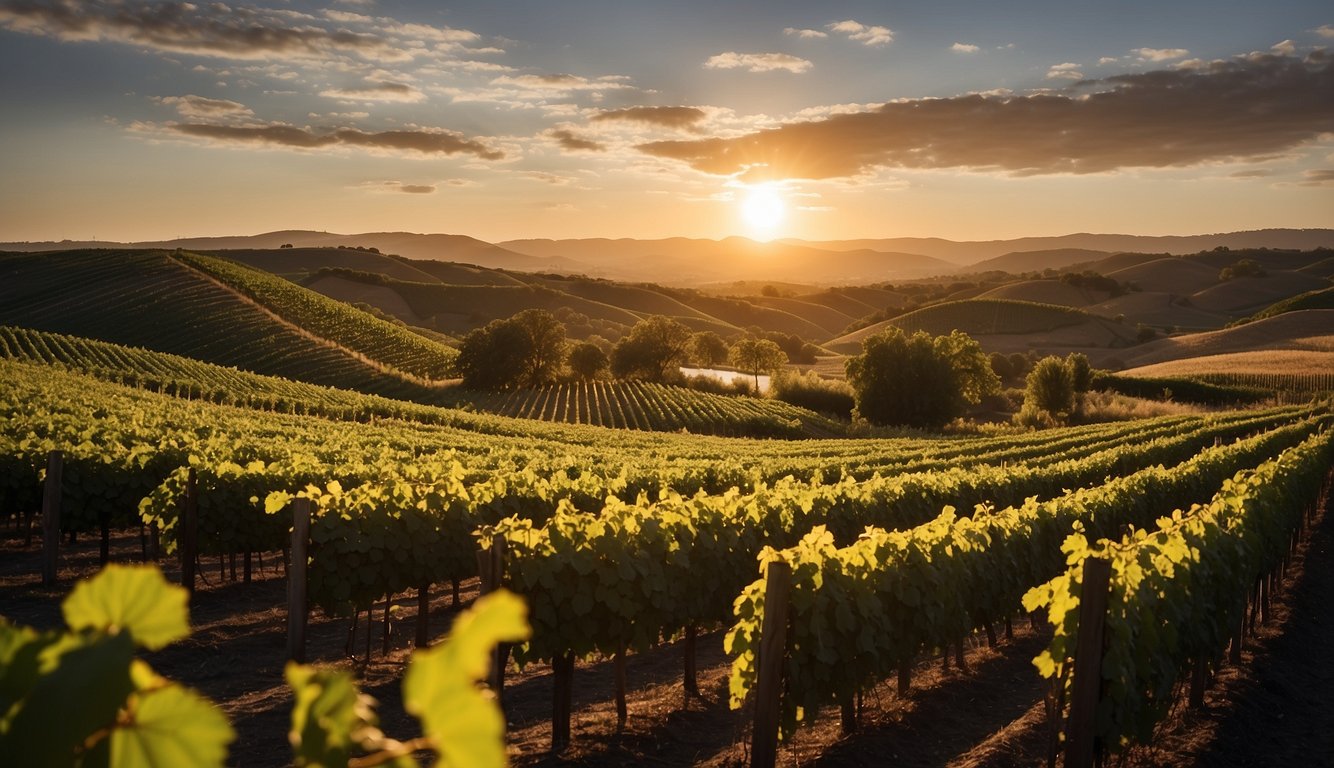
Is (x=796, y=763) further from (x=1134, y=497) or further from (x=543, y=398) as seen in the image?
(x=543, y=398)

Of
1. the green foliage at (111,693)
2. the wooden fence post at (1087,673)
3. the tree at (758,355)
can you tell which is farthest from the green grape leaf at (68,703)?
the tree at (758,355)

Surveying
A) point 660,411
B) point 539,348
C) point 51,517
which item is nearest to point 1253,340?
point 660,411

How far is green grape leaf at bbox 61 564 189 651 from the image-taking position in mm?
1252

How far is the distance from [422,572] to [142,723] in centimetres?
1040

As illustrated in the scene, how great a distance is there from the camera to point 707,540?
401 inches

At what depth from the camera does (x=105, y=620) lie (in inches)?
50.1

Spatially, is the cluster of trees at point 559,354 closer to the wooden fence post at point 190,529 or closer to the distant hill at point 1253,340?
the distant hill at point 1253,340

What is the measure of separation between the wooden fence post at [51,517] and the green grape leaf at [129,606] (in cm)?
1548

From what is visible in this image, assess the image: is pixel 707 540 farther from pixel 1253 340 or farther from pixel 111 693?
pixel 1253 340

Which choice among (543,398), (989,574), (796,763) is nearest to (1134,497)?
(989,574)

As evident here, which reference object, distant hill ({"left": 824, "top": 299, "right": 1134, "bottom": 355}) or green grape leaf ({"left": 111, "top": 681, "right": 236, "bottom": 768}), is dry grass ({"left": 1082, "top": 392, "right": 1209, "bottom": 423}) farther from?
green grape leaf ({"left": 111, "top": 681, "right": 236, "bottom": 768})

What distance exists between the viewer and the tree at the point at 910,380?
67750 millimetres

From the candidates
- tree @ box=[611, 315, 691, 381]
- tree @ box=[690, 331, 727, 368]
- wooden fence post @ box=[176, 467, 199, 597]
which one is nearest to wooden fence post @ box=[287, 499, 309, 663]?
wooden fence post @ box=[176, 467, 199, 597]

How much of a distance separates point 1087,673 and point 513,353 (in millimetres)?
74081
